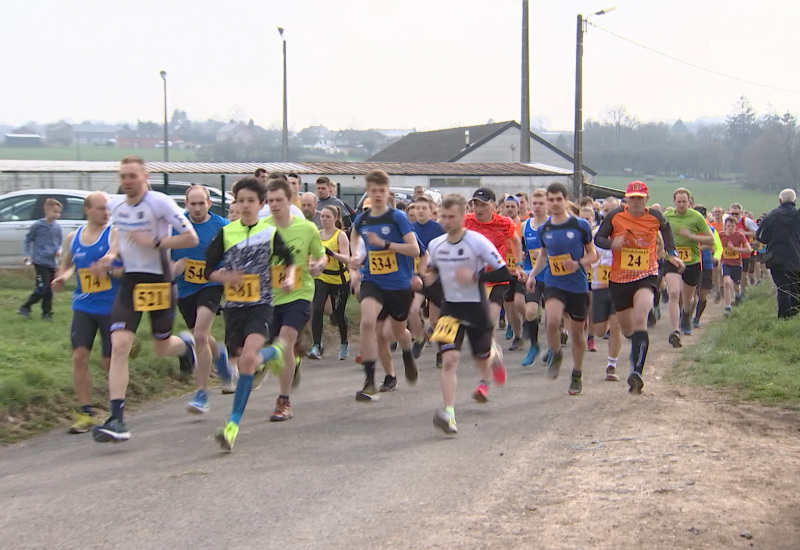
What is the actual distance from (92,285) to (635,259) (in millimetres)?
5366

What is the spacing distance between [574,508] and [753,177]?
56.7 m

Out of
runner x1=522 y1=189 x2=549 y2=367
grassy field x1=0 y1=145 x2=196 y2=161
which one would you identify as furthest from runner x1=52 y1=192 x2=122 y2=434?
grassy field x1=0 y1=145 x2=196 y2=161

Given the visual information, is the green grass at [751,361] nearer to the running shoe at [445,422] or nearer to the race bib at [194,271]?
the running shoe at [445,422]

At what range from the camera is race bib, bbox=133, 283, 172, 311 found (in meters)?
7.75

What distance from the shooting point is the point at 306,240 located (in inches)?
333

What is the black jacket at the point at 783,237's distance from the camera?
1542cm

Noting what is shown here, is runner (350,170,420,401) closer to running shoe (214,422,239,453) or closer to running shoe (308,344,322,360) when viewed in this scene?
running shoe (214,422,239,453)

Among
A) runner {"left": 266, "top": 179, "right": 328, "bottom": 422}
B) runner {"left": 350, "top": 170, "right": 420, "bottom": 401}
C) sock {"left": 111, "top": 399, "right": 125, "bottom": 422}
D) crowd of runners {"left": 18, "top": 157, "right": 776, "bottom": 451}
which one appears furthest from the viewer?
runner {"left": 350, "top": 170, "right": 420, "bottom": 401}

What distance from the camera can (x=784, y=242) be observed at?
50.9 ft

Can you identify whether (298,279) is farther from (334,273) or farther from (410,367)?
(334,273)

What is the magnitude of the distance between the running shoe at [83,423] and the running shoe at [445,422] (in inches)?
113

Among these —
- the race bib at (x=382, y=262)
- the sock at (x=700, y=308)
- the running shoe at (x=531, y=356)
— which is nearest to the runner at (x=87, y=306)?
the race bib at (x=382, y=262)

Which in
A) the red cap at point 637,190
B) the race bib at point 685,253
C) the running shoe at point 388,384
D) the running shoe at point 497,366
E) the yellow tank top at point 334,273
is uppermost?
the red cap at point 637,190

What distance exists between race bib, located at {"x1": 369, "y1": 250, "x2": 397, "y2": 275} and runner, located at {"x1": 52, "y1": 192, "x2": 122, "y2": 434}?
2578 millimetres
